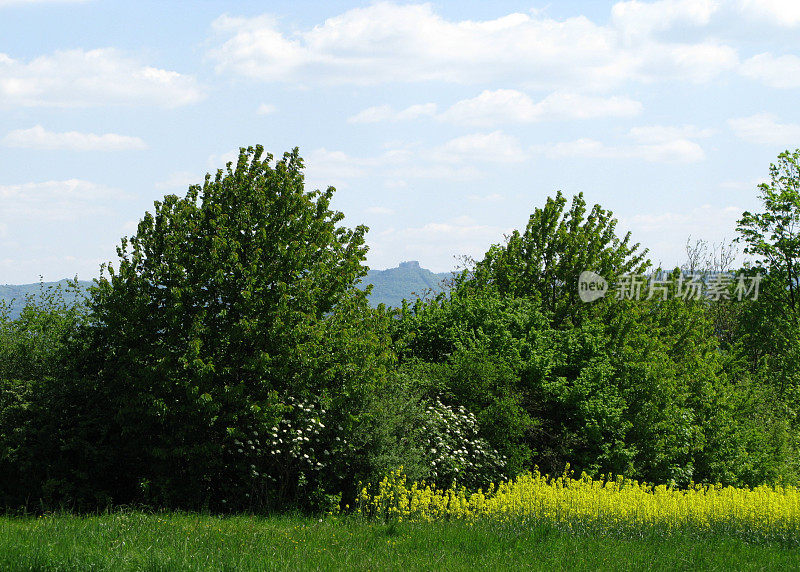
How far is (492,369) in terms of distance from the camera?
16.3 meters

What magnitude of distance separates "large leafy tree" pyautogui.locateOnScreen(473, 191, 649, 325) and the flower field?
8364 mm

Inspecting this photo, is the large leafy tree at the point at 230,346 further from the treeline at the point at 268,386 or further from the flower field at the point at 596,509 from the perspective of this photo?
the flower field at the point at 596,509

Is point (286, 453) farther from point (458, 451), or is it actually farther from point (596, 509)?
point (596, 509)

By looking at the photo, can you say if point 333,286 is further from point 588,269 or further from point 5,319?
point 588,269

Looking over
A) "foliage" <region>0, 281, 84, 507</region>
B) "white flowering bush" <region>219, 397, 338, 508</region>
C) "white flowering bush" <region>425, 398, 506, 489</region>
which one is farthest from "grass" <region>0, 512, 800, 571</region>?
"white flowering bush" <region>425, 398, 506, 489</region>

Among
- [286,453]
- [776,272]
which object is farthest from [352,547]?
[776,272]

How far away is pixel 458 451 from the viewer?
47.4 ft

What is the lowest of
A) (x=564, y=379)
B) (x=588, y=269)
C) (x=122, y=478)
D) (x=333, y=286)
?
(x=122, y=478)

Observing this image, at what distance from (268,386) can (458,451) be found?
12.7ft

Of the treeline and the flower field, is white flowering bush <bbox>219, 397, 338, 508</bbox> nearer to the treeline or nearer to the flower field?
the treeline

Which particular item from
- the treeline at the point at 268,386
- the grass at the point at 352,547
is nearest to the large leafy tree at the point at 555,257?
the treeline at the point at 268,386

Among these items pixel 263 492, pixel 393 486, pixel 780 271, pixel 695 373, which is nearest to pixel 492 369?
pixel 393 486

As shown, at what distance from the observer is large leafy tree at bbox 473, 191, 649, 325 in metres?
21.5

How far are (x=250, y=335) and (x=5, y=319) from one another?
6.59 metres
